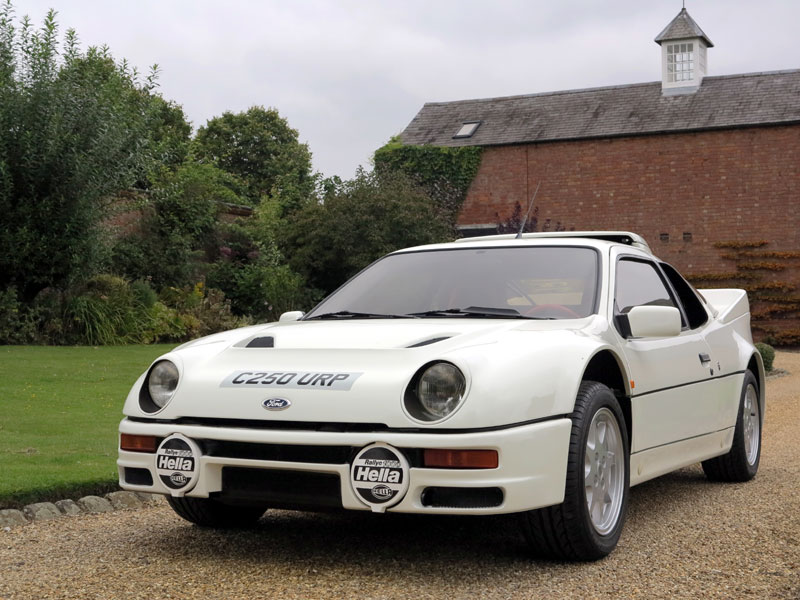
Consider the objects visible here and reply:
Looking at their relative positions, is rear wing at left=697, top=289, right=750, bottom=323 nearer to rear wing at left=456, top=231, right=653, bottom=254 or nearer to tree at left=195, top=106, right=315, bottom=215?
rear wing at left=456, top=231, right=653, bottom=254

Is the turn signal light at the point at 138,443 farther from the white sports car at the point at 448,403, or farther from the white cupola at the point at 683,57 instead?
the white cupola at the point at 683,57

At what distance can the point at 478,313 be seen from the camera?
493 centimetres

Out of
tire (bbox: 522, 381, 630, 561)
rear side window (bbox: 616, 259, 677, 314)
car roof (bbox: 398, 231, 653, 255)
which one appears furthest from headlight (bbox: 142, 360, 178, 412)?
rear side window (bbox: 616, 259, 677, 314)

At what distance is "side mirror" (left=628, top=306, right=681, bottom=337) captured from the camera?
4844 millimetres

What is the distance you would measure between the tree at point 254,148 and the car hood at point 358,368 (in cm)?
5169

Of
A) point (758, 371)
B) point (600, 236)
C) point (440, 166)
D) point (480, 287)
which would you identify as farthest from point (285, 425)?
point (440, 166)

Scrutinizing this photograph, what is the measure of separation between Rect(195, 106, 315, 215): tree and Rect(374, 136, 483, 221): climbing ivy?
82.0 ft

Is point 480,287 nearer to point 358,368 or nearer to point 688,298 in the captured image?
point 358,368

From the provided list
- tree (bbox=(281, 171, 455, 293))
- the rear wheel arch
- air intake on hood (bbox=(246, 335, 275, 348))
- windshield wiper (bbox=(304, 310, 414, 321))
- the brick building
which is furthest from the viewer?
the brick building

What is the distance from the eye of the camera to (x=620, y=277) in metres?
5.45

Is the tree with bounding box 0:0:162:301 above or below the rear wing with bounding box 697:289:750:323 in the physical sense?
above

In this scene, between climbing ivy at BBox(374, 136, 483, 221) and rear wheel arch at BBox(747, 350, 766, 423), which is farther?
climbing ivy at BBox(374, 136, 483, 221)

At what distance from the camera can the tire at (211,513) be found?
4.90m

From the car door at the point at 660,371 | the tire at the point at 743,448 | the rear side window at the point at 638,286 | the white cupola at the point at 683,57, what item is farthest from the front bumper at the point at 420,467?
the white cupola at the point at 683,57
